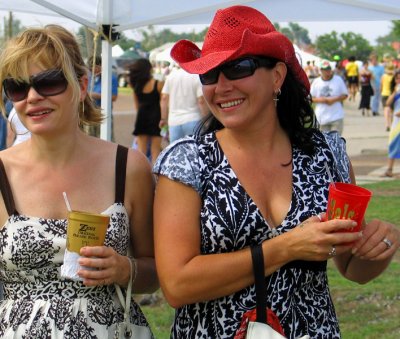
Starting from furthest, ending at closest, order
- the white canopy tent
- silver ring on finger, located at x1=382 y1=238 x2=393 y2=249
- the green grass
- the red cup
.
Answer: the green grass
the white canopy tent
silver ring on finger, located at x1=382 y1=238 x2=393 y2=249
the red cup

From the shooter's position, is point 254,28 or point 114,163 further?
point 114,163

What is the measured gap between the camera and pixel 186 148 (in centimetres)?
275

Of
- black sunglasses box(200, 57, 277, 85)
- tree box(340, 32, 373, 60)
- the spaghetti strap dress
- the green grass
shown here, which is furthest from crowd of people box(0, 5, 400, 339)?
tree box(340, 32, 373, 60)

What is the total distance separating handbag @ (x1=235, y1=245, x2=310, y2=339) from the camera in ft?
8.39

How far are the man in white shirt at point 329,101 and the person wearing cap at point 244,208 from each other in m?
10.1

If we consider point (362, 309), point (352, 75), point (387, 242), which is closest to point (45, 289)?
point (387, 242)

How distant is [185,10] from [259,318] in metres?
2.84

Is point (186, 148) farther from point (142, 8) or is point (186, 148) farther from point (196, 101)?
point (196, 101)

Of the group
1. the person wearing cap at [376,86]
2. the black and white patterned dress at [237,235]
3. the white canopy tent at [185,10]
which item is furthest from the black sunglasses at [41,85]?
the person wearing cap at [376,86]

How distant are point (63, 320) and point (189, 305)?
1.41 feet

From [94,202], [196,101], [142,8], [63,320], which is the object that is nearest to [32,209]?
[94,202]

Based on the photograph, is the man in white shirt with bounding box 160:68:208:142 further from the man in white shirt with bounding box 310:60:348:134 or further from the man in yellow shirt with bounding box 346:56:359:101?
the man in yellow shirt with bounding box 346:56:359:101

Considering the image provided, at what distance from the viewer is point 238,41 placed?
2.71 m

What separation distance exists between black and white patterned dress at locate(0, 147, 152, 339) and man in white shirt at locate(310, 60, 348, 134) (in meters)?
10.3
